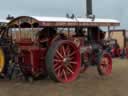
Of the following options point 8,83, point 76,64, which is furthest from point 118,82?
point 8,83

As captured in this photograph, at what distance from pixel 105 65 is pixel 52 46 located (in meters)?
3.12

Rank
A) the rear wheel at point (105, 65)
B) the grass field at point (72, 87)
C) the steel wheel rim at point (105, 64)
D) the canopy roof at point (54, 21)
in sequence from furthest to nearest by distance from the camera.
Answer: the steel wheel rim at point (105, 64) → the rear wheel at point (105, 65) → the canopy roof at point (54, 21) → the grass field at point (72, 87)

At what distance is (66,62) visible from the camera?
516 inches

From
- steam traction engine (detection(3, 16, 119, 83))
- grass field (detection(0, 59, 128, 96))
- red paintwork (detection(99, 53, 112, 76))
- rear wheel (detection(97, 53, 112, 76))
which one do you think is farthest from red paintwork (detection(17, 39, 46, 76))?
red paintwork (detection(99, 53, 112, 76))

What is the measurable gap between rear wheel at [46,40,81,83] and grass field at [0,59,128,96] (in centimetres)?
25

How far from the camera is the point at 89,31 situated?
14906 millimetres

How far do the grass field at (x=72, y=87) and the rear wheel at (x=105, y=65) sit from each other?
69 centimetres

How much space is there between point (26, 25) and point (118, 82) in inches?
125

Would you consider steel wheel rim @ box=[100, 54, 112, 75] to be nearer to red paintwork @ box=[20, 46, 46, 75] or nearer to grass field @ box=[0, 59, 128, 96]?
grass field @ box=[0, 59, 128, 96]

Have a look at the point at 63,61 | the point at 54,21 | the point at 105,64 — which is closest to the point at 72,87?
the point at 63,61

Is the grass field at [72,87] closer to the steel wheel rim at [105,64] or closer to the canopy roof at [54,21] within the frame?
the steel wheel rim at [105,64]

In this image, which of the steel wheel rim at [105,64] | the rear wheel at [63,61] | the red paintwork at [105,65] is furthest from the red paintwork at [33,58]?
the steel wheel rim at [105,64]

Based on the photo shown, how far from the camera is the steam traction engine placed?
1258cm

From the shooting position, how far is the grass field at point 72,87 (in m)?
11.2
